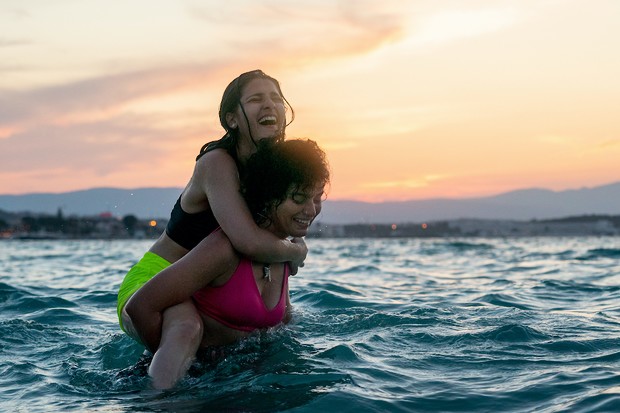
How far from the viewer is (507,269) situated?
20.1m

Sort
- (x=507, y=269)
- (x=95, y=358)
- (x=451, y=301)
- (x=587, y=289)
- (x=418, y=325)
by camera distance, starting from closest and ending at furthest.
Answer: (x=95, y=358) → (x=418, y=325) → (x=451, y=301) → (x=587, y=289) → (x=507, y=269)

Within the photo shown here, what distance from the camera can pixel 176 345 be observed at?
18.7 feet

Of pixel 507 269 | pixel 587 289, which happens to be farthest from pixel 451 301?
pixel 507 269

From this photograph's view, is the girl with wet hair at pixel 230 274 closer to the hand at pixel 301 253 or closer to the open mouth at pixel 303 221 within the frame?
the open mouth at pixel 303 221

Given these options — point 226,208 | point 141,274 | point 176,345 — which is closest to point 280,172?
point 226,208

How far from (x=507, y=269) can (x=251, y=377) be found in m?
15.5

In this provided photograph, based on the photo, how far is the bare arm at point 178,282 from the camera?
19.0 ft

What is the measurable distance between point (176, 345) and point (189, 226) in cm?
120

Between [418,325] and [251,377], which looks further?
[418,325]

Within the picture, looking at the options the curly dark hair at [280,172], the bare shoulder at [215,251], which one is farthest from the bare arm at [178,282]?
the curly dark hair at [280,172]

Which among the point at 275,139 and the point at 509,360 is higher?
the point at 275,139

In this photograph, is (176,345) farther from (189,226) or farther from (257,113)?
(257,113)

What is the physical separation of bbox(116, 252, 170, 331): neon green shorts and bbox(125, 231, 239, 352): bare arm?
1.83 ft

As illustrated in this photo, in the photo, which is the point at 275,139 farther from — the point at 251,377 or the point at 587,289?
the point at 587,289
